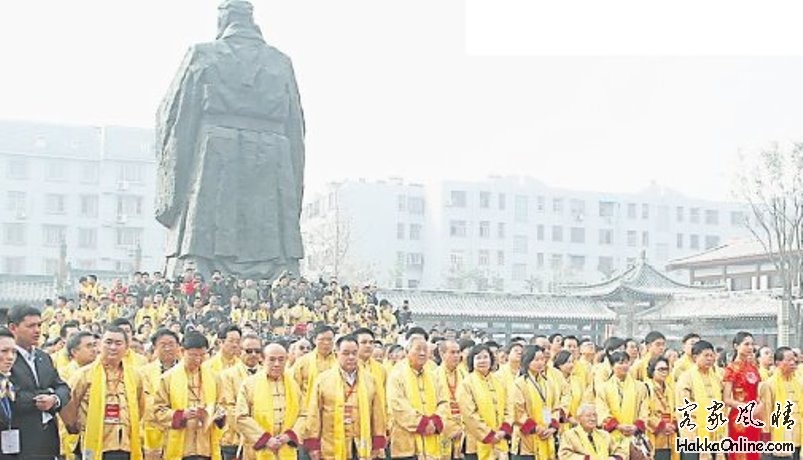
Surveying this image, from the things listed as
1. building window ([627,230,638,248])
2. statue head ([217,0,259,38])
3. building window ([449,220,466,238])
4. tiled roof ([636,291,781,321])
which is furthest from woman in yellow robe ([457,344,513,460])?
building window ([627,230,638,248])

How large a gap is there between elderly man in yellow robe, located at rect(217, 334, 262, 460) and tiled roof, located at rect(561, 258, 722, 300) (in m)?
26.2

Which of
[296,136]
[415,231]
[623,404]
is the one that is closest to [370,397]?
[623,404]

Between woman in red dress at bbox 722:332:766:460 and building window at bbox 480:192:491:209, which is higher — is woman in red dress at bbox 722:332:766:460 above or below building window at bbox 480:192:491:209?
below

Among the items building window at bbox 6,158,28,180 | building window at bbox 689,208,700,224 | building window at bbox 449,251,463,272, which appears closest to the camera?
building window at bbox 6,158,28,180

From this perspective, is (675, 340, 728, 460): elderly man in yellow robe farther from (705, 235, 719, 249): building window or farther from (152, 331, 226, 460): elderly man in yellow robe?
(705, 235, 719, 249): building window

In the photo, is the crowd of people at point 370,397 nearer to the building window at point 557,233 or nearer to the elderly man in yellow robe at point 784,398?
the elderly man in yellow robe at point 784,398

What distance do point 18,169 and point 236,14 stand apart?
99.9 feet

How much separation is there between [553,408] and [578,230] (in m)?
44.2

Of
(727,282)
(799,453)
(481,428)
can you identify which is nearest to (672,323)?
(727,282)

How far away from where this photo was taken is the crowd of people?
7027 millimetres

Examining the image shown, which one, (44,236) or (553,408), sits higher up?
(44,236)

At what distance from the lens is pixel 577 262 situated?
52.9 meters

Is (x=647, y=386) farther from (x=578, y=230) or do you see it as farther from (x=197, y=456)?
(x=578, y=230)

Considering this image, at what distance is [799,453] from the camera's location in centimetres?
993
